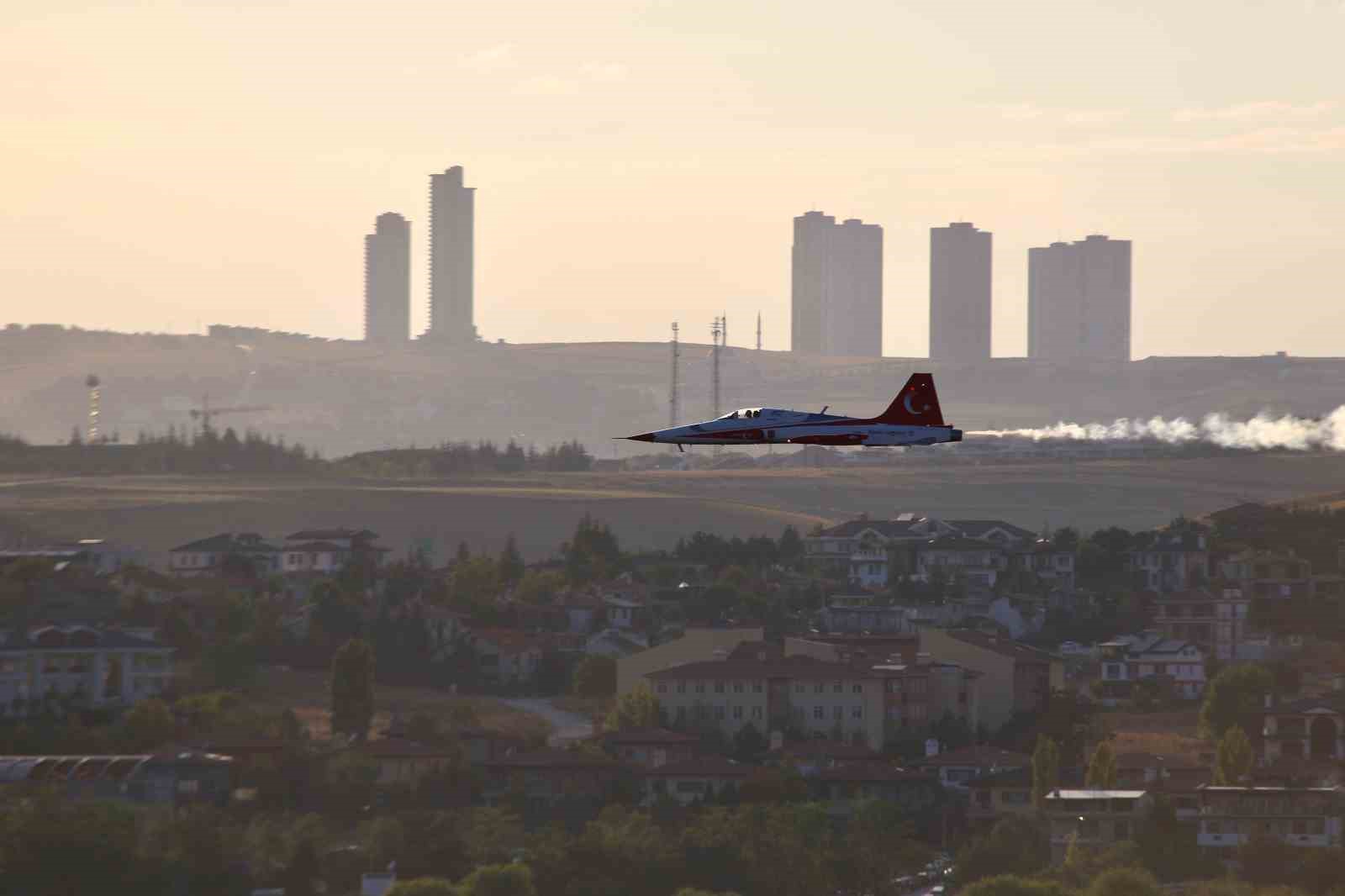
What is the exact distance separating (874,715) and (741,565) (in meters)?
58.2

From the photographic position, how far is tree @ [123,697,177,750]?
123562 millimetres

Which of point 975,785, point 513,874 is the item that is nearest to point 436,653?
point 975,785

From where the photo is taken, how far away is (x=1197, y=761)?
133500 millimetres

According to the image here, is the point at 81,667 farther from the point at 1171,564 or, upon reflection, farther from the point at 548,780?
the point at 1171,564

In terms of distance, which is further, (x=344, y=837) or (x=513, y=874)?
(x=344, y=837)

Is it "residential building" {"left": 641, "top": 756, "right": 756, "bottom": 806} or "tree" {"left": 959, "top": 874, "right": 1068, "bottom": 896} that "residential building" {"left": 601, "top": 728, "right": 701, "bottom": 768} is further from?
"tree" {"left": 959, "top": 874, "right": 1068, "bottom": 896}

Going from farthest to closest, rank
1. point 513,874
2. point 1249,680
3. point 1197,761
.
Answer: point 1249,680 → point 1197,761 → point 513,874

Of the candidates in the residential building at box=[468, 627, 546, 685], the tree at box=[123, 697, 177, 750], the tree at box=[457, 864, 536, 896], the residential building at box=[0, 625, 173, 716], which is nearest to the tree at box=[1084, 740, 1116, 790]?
the tree at box=[457, 864, 536, 896]

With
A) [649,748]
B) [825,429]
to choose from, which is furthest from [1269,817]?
[825,429]

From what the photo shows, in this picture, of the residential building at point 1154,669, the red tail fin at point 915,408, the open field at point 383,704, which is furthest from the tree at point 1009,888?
the residential building at point 1154,669

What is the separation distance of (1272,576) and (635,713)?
2527 inches

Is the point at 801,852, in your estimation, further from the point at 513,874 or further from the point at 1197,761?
the point at 1197,761

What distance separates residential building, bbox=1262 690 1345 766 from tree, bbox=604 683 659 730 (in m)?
29.6

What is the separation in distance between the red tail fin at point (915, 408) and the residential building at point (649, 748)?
148 ft
